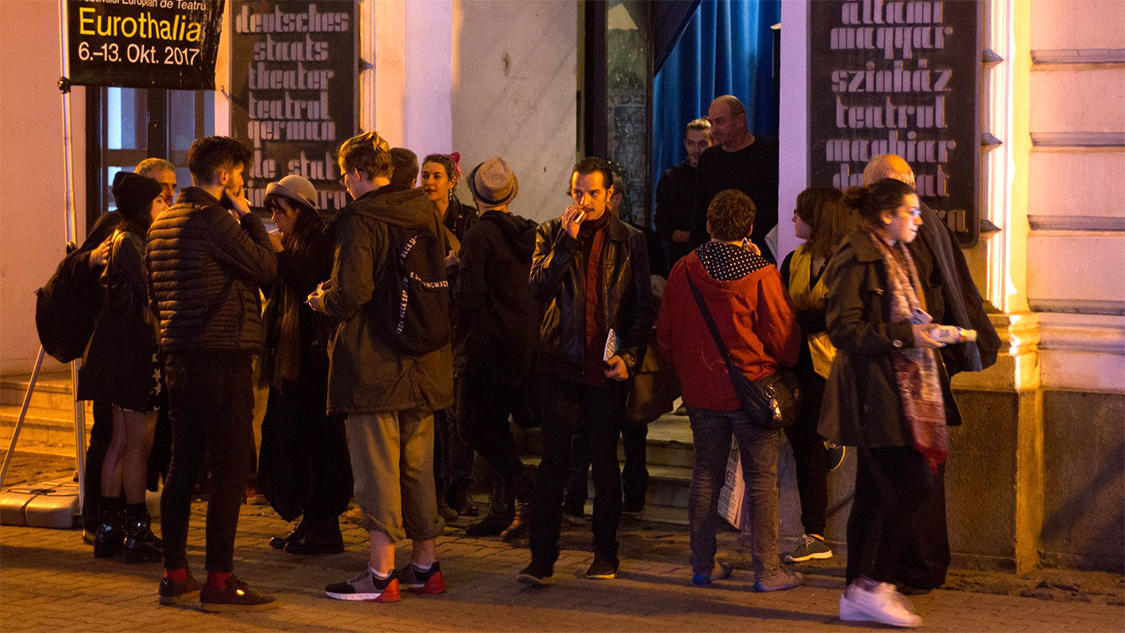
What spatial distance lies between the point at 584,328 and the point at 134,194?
240 centimetres

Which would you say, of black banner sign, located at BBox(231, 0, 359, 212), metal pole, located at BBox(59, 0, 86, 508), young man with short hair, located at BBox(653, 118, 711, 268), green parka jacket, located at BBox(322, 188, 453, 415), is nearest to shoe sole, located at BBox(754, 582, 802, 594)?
green parka jacket, located at BBox(322, 188, 453, 415)

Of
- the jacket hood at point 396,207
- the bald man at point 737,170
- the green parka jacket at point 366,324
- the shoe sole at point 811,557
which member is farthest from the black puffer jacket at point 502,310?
the shoe sole at point 811,557

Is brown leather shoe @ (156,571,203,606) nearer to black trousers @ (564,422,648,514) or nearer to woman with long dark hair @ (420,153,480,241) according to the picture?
black trousers @ (564,422,648,514)

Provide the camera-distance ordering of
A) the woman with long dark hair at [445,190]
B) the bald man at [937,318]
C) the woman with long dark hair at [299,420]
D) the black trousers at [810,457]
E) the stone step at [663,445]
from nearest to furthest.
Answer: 1. the bald man at [937,318]
2. the black trousers at [810,457]
3. the woman with long dark hair at [299,420]
4. the woman with long dark hair at [445,190]
5. the stone step at [663,445]

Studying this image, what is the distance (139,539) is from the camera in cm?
722

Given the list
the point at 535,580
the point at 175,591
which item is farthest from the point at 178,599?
the point at 535,580

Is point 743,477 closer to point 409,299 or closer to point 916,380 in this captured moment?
point 916,380

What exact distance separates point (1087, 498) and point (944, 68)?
223 cm

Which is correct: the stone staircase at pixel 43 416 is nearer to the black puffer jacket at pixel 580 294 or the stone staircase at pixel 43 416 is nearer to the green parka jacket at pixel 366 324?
the green parka jacket at pixel 366 324

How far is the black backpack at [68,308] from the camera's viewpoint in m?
7.36

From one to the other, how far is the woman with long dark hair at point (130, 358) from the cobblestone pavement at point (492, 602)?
30 centimetres

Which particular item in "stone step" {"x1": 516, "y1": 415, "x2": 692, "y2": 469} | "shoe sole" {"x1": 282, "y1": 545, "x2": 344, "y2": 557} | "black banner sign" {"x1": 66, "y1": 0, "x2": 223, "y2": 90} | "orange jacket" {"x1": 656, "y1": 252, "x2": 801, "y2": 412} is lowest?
"shoe sole" {"x1": 282, "y1": 545, "x2": 344, "y2": 557}

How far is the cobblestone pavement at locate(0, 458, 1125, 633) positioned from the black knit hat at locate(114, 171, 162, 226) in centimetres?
178

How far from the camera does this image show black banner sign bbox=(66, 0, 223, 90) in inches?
316
